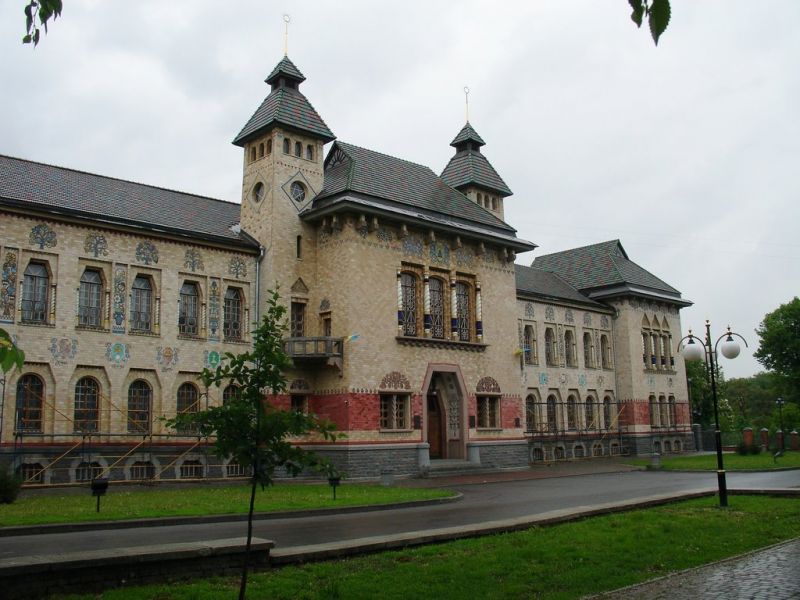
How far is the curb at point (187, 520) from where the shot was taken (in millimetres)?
16047

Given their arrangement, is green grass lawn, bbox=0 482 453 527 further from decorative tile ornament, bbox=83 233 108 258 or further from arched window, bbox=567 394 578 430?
arched window, bbox=567 394 578 430

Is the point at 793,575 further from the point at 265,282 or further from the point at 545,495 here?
the point at 265,282

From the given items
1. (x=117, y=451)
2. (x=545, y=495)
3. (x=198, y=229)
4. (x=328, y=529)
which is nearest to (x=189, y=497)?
(x=117, y=451)

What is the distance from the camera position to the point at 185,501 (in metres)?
22.0

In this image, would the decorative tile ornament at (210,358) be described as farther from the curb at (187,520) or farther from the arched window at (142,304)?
the curb at (187,520)

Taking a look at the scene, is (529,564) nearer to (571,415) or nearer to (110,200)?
(110,200)

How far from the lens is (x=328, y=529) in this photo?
16.5 meters

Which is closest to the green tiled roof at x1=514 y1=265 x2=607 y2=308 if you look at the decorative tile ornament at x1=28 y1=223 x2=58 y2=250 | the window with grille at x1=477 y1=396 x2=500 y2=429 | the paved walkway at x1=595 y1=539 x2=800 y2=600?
the window with grille at x1=477 y1=396 x2=500 y2=429

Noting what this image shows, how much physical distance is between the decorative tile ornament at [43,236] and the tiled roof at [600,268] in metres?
37.5

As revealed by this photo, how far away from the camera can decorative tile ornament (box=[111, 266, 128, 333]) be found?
98.2 feet

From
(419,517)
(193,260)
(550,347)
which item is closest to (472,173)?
(550,347)

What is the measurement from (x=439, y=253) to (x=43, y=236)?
17.9m

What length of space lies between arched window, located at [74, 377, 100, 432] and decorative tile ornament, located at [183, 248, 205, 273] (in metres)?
6.17

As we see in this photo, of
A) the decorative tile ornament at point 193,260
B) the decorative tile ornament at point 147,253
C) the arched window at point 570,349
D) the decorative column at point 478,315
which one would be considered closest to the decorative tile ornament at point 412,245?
the decorative column at point 478,315
